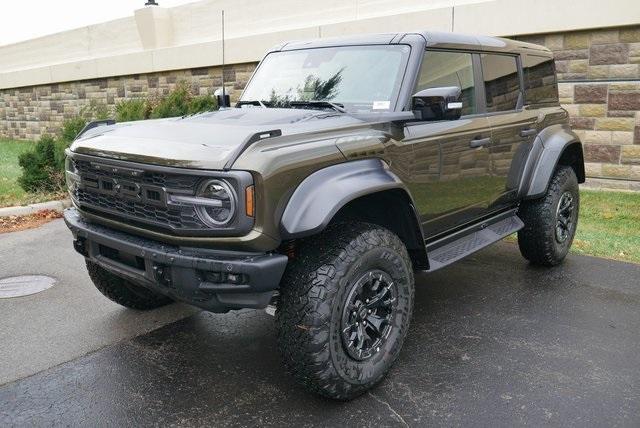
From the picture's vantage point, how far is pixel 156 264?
284cm

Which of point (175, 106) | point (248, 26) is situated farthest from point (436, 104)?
point (248, 26)

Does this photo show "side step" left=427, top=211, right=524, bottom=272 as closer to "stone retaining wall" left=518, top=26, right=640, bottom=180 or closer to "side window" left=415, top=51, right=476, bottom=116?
"side window" left=415, top=51, right=476, bottom=116

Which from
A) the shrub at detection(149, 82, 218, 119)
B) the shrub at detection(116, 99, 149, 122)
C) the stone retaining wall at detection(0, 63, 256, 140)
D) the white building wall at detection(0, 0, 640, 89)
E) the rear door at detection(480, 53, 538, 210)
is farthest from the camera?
the stone retaining wall at detection(0, 63, 256, 140)

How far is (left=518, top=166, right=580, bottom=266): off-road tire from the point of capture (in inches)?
195

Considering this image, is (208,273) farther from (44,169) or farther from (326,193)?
(44,169)

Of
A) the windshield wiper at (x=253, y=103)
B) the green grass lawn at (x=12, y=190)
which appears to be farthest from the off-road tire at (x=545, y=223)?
the green grass lawn at (x=12, y=190)

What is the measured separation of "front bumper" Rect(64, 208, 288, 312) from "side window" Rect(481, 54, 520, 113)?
251cm

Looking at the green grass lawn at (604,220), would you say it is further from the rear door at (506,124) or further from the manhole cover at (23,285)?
the manhole cover at (23,285)

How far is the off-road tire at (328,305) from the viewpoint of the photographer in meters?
2.80

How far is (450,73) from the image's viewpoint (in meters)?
4.04

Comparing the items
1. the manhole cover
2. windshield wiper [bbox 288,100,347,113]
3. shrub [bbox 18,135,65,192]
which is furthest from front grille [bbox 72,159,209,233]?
shrub [bbox 18,135,65,192]

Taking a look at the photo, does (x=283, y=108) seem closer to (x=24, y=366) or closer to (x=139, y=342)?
(x=139, y=342)

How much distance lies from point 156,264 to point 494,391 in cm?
190

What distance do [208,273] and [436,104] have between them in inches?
65.9
